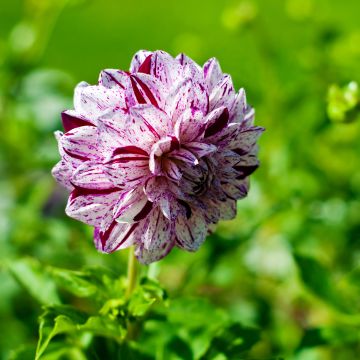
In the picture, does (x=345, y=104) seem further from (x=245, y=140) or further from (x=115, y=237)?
(x=115, y=237)

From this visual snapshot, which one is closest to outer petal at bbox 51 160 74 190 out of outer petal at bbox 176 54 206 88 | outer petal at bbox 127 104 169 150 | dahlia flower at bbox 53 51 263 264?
dahlia flower at bbox 53 51 263 264

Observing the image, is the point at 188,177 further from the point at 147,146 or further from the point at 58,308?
the point at 58,308

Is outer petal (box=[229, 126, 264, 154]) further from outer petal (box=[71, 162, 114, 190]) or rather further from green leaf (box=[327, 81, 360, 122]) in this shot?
green leaf (box=[327, 81, 360, 122])

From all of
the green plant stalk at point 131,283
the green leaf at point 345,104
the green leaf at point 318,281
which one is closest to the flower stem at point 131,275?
the green plant stalk at point 131,283

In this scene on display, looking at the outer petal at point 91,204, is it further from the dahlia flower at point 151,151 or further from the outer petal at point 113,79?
the outer petal at point 113,79

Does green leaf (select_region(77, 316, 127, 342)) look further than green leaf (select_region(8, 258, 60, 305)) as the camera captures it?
No

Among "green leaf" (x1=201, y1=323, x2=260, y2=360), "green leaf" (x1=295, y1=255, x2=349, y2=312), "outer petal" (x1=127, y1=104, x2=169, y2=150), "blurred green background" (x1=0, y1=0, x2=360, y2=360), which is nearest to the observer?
"outer petal" (x1=127, y1=104, x2=169, y2=150)

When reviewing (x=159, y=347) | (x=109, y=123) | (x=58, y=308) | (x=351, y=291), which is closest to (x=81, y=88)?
(x=109, y=123)
